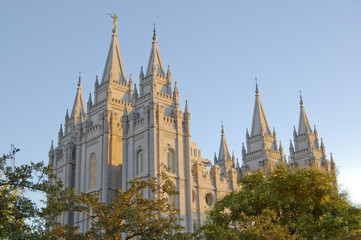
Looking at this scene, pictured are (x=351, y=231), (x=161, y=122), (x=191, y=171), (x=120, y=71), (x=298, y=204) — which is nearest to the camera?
(x=351, y=231)

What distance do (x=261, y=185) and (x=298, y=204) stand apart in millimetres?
3131

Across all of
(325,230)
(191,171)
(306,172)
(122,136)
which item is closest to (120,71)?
(122,136)

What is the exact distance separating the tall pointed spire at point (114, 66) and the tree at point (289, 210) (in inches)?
951

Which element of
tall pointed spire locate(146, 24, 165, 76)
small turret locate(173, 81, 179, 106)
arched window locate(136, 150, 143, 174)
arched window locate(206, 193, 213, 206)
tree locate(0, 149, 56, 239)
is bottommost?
tree locate(0, 149, 56, 239)

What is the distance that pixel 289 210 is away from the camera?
30797 millimetres

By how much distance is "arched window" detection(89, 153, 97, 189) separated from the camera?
48188 mm

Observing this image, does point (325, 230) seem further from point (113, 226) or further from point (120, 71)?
point (120, 71)

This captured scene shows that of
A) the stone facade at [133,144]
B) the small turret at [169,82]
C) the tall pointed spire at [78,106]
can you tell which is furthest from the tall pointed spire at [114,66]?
the tall pointed spire at [78,106]

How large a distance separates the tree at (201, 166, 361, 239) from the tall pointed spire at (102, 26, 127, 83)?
24.2 metres

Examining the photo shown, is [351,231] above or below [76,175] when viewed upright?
below

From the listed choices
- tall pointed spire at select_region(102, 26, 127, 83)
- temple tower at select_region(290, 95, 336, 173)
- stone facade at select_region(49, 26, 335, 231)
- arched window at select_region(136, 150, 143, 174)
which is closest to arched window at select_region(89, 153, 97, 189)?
stone facade at select_region(49, 26, 335, 231)

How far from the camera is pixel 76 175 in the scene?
50344mm

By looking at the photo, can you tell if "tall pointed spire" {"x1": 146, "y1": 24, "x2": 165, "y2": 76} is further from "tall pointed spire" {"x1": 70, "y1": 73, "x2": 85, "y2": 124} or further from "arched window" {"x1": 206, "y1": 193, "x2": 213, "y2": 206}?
"tall pointed spire" {"x1": 70, "y1": 73, "x2": 85, "y2": 124}

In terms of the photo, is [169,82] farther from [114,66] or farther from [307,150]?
[307,150]
